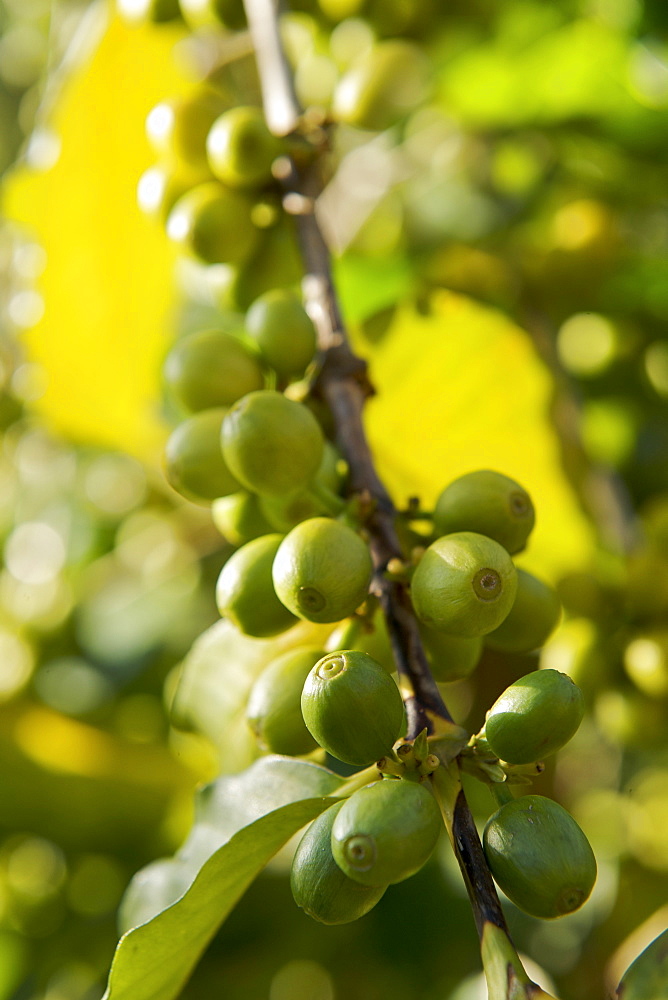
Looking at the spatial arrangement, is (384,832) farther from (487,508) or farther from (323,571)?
(487,508)

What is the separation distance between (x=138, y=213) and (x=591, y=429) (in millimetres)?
887

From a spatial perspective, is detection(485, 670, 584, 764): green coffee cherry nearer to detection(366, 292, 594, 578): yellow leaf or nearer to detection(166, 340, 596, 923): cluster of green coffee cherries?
detection(166, 340, 596, 923): cluster of green coffee cherries

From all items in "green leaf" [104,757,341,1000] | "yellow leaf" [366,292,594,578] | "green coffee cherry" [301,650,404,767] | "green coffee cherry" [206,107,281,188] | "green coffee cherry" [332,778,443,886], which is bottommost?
"yellow leaf" [366,292,594,578]

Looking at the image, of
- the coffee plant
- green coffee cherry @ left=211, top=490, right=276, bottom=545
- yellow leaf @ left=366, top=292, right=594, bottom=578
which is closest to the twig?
the coffee plant

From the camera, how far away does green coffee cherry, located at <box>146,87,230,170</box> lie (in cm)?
120

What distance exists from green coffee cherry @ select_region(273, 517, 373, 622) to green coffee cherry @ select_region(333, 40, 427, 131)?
0.77 m

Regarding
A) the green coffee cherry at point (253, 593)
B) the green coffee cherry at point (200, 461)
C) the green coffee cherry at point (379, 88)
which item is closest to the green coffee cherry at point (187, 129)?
the green coffee cherry at point (379, 88)

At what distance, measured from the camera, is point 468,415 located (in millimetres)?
1337

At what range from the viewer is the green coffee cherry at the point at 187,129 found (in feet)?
3.95

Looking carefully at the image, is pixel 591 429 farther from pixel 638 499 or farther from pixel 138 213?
pixel 138 213

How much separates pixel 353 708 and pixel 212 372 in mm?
443

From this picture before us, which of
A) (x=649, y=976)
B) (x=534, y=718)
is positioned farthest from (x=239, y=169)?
(x=649, y=976)

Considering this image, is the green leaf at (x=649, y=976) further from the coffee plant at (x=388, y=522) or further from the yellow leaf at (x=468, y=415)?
the yellow leaf at (x=468, y=415)

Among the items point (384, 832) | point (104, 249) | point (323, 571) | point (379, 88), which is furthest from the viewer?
point (104, 249)
